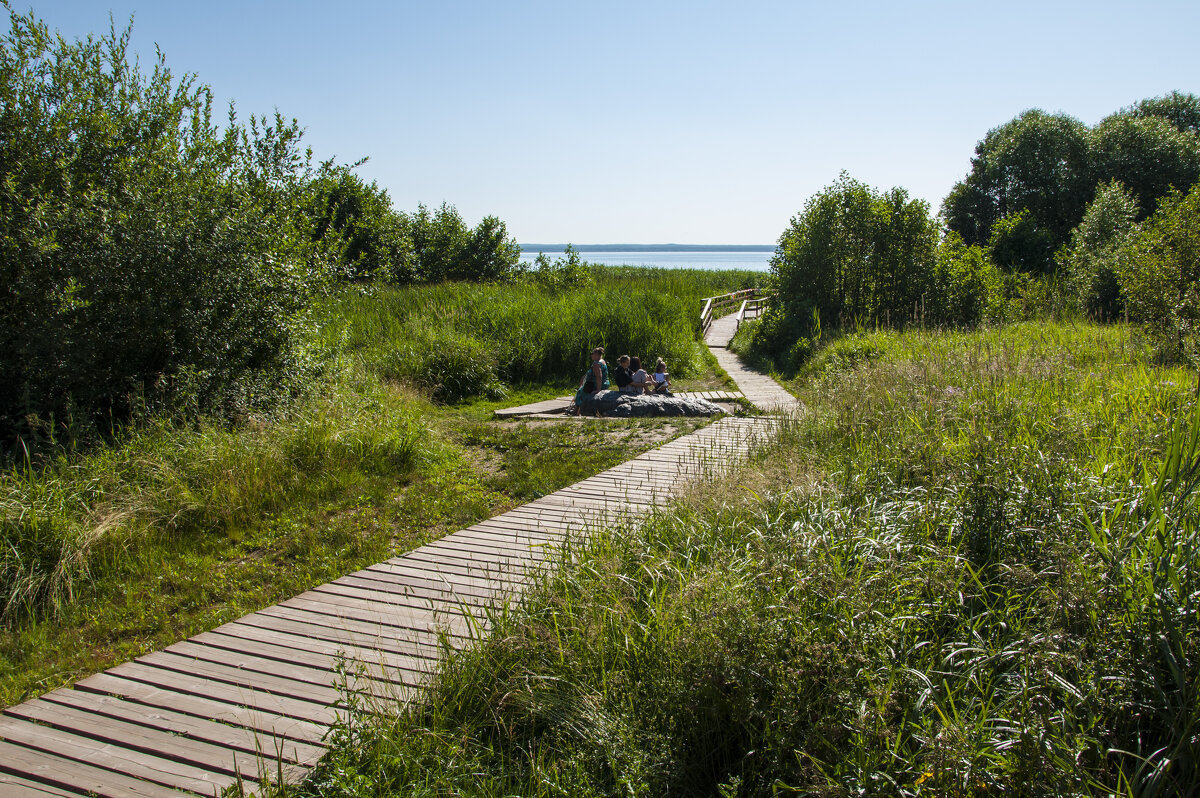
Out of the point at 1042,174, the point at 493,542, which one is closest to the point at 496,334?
the point at 493,542

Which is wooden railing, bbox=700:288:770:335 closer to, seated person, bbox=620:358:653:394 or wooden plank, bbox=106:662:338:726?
seated person, bbox=620:358:653:394

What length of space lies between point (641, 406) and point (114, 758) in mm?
8772

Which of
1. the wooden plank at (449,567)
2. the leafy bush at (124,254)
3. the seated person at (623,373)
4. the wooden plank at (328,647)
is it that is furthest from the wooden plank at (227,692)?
the seated person at (623,373)

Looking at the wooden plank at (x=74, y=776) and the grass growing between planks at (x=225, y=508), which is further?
the grass growing between planks at (x=225, y=508)

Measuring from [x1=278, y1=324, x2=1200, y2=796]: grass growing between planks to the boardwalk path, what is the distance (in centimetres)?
33

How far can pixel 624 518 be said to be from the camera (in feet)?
15.6

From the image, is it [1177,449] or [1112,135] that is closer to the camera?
[1177,449]

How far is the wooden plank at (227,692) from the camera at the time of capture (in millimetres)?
3098

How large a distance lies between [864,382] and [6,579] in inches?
281

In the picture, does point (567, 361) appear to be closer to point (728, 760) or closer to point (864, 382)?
point (864, 382)

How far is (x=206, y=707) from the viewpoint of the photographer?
3.18 m

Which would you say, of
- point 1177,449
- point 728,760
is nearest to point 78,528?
point 728,760

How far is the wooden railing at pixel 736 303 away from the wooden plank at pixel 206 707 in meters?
18.0

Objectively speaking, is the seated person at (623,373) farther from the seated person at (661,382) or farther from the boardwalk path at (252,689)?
the boardwalk path at (252,689)
